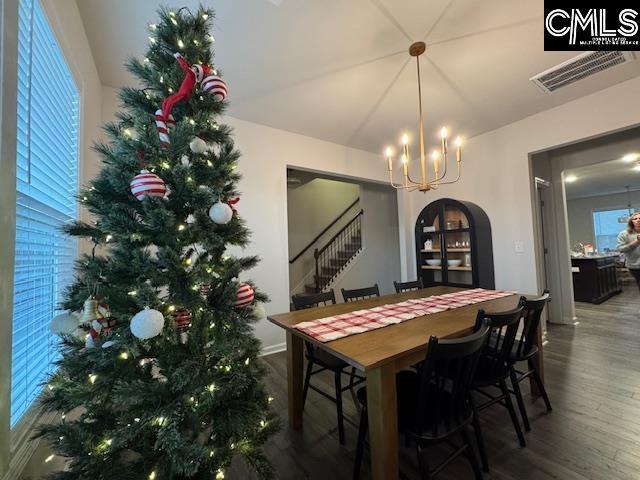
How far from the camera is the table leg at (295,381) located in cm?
186

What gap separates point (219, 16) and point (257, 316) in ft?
6.60

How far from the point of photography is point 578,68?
245 cm

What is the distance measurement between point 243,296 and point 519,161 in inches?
155

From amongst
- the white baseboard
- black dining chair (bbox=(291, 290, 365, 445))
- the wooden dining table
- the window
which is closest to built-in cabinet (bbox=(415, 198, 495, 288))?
the wooden dining table

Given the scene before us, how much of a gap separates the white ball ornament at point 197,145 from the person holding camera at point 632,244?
17.9 feet

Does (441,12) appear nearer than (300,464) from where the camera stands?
No

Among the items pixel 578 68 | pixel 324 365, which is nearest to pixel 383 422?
pixel 324 365

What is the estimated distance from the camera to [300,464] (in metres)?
1.54

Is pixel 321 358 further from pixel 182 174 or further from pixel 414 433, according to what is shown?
pixel 182 174

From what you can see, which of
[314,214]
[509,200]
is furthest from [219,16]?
[314,214]

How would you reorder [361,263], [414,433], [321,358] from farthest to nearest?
[361,263]
[321,358]
[414,433]

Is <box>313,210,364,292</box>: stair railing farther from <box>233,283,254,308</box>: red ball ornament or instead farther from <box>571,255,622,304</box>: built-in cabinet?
<box>233,283,254,308</box>: red ball ornament

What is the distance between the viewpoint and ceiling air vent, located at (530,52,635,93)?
229cm

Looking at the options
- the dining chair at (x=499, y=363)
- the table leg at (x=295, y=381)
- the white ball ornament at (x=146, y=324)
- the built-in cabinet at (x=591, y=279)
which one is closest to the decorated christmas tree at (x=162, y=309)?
the white ball ornament at (x=146, y=324)
